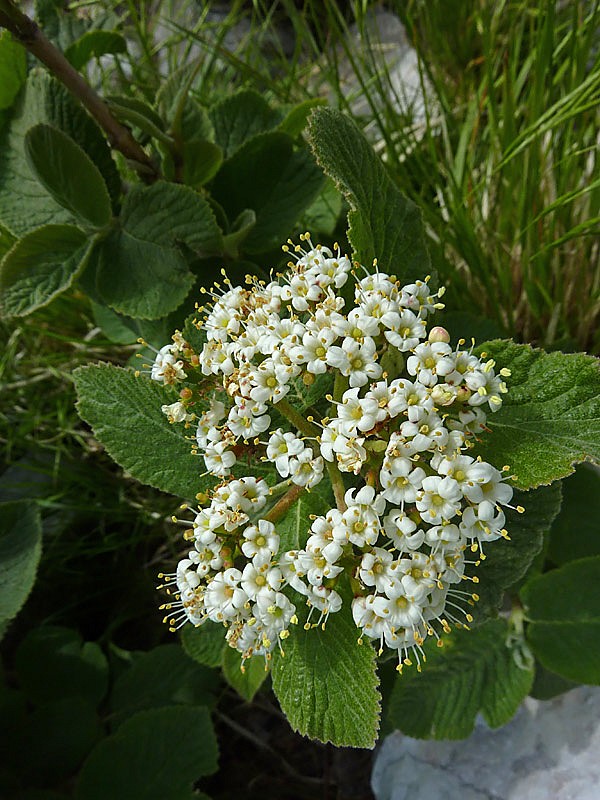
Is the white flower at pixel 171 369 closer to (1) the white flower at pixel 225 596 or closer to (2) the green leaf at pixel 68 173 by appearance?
(1) the white flower at pixel 225 596

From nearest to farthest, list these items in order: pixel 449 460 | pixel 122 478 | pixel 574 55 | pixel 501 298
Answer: pixel 449 460 → pixel 574 55 → pixel 501 298 → pixel 122 478

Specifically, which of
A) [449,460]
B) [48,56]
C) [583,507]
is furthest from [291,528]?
[48,56]

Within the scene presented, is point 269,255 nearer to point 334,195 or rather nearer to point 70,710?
point 334,195

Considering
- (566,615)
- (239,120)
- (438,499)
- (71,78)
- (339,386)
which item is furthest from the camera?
(239,120)

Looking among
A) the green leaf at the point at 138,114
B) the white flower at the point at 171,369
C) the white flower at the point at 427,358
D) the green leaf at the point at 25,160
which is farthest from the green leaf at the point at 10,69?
the white flower at the point at 427,358

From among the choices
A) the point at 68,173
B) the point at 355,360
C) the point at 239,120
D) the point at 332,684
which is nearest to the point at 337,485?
the point at 355,360

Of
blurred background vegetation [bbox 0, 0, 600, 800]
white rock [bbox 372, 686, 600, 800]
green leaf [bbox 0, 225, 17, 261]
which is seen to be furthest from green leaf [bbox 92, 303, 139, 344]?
white rock [bbox 372, 686, 600, 800]

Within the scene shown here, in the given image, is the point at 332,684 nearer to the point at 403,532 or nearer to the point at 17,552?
the point at 403,532
